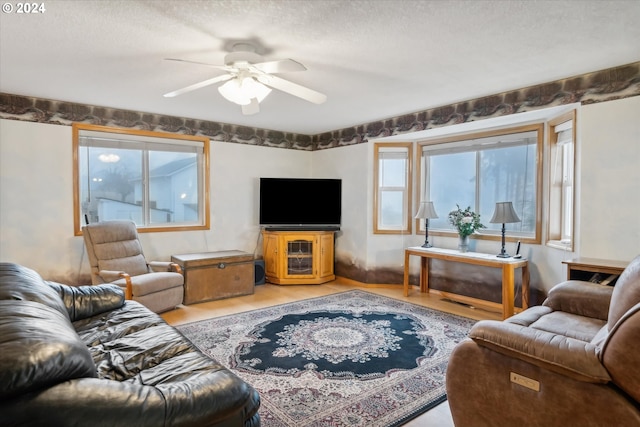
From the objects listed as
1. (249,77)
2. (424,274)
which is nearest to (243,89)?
(249,77)

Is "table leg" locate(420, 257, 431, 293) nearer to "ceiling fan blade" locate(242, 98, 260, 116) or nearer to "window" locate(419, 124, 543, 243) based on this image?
"window" locate(419, 124, 543, 243)

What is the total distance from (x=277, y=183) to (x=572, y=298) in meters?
4.01

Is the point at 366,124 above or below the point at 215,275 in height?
above

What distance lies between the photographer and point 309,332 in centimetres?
339

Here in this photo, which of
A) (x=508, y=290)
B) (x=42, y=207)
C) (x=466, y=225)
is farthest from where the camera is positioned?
(x=466, y=225)

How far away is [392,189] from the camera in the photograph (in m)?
5.31

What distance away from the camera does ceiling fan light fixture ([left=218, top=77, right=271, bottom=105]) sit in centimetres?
262

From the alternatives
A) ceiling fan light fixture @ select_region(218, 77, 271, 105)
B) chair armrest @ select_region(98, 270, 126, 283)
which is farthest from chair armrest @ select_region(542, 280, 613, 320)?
chair armrest @ select_region(98, 270, 126, 283)

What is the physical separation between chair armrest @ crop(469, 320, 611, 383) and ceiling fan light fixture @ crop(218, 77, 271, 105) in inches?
84.0

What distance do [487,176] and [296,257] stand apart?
283cm

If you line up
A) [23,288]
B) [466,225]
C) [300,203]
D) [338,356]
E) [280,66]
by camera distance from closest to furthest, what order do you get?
[23,288] < [280,66] < [338,356] < [466,225] < [300,203]

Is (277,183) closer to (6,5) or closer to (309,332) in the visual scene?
(309,332)

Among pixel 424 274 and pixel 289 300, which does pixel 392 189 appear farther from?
pixel 289 300

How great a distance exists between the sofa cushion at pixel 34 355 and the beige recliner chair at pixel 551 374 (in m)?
1.65
